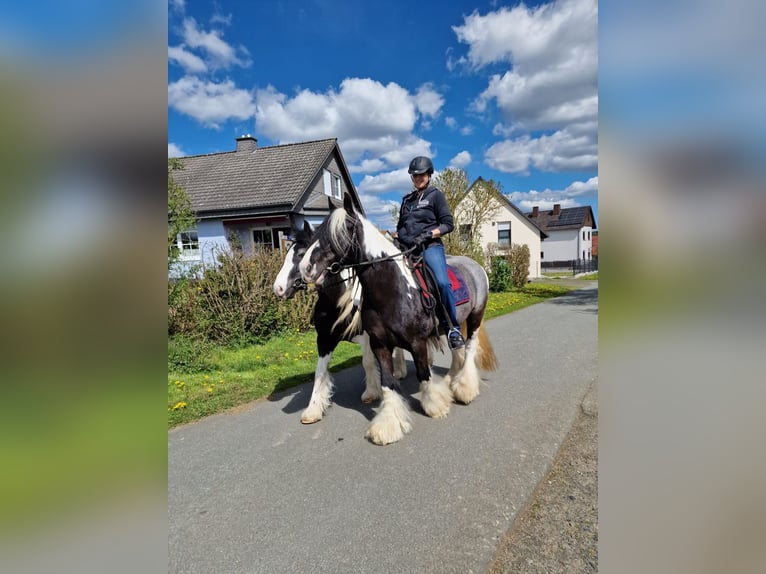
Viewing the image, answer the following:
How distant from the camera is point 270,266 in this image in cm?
831

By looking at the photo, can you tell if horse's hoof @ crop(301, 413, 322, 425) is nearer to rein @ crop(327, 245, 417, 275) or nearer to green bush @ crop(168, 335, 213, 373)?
rein @ crop(327, 245, 417, 275)

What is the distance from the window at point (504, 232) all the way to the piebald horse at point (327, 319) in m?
30.9

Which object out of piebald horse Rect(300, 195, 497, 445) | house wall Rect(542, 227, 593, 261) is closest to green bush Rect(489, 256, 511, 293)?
piebald horse Rect(300, 195, 497, 445)

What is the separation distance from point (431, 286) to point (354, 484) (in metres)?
2.06

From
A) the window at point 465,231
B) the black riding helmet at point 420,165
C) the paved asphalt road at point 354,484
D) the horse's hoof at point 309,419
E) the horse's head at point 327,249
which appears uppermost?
the window at point 465,231

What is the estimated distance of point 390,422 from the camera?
3.59 m

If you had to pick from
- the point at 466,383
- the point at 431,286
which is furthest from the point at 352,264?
the point at 466,383

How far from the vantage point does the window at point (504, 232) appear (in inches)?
1313

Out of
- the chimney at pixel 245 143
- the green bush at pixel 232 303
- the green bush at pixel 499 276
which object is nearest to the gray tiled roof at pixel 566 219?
Answer: the green bush at pixel 499 276

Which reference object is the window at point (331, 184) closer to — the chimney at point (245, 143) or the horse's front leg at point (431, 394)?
the chimney at point (245, 143)

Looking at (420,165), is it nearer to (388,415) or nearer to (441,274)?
(441,274)
